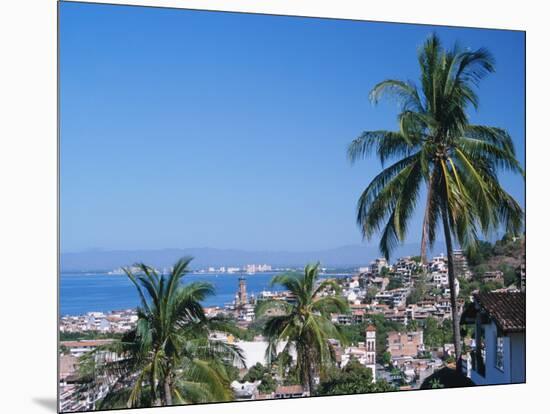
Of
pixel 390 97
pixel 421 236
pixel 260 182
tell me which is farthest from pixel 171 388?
pixel 390 97

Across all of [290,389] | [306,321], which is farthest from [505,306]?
[290,389]

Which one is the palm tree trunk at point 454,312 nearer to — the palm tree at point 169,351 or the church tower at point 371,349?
the church tower at point 371,349

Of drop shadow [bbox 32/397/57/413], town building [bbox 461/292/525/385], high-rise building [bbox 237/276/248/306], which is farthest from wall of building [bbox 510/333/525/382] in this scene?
drop shadow [bbox 32/397/57/413]

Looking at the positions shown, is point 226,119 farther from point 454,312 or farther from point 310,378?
point 454,312

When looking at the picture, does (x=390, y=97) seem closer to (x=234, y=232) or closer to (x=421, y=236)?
(x=421, y=236)

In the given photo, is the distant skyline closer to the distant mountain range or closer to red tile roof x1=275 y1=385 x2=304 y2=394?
the distant mountain range

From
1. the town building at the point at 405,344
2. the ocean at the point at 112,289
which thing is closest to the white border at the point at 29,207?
the ocean at the point at 112,289
